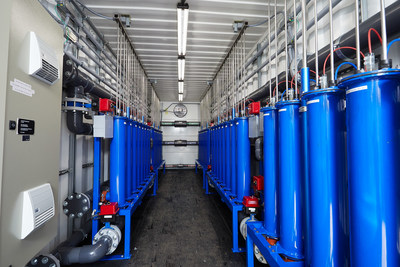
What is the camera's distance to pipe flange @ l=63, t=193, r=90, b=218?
6.50 ft

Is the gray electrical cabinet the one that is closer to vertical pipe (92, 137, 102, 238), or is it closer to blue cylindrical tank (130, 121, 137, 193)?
vertical pipe (92, 137, 102, 238)

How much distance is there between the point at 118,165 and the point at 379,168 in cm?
234

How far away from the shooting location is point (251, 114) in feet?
7.79

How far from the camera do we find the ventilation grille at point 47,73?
3.70ft

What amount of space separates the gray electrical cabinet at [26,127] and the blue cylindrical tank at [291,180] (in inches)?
62.1

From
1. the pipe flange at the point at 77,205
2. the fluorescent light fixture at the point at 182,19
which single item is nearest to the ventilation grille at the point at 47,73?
the pipe flange at the point at 77,205

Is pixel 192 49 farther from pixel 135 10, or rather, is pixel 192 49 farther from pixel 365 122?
pixel 365 122

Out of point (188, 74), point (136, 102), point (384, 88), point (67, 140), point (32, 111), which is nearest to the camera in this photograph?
point (384, 88)

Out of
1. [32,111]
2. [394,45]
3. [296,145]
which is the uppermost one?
[394,45]

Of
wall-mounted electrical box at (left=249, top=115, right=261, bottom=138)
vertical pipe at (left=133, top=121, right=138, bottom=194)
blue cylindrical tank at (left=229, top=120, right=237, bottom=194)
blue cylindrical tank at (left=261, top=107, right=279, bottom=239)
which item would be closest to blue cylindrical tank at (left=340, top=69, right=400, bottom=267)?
blue cylindrical tank at (left=261, top=107, right=279, bottom=239)

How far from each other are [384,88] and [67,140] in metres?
2.88

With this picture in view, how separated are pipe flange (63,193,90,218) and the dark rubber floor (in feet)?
2.15

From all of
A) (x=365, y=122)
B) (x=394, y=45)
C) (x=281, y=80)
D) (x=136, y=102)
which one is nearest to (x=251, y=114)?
(x=281, y=80)

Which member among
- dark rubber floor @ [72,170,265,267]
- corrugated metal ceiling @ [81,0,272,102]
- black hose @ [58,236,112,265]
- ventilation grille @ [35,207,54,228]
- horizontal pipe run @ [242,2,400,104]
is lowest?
dark rubber floor @ [72,170,265,267]
